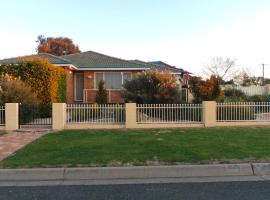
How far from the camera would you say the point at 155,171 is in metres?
8.04

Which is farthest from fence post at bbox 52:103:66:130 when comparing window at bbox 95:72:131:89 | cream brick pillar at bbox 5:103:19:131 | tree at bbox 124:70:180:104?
window at bbox 95:72:131:89

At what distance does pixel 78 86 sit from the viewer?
28312 millimetres

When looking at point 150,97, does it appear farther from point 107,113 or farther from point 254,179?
point 254,179

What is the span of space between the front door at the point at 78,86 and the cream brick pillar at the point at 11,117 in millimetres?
13516

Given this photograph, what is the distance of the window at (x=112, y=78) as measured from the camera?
2725cm

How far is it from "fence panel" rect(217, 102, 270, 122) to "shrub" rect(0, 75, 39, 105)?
8.12m

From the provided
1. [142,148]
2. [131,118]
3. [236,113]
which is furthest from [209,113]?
[142,148]

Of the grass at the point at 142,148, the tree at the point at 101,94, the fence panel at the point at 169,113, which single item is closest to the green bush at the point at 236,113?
the fence panel at the point at 169,113

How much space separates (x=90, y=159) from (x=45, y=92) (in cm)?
1158

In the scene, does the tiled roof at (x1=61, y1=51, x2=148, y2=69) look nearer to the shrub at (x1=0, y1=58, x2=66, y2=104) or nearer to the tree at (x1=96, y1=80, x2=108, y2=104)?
the tree at (x1=96, y1=80, x2=108, y2=104)

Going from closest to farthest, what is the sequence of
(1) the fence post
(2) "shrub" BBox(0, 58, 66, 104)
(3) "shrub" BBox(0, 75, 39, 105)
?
(1) the fence post → (3) "shrub" BBox(0, 75, 39, 105) → (2) "shrub" BBox(0, 58, 66, 104)

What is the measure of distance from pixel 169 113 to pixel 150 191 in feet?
28.7

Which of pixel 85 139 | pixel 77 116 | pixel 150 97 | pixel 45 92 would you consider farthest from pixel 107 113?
pixel 45 92

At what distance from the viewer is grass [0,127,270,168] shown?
8.71 m
